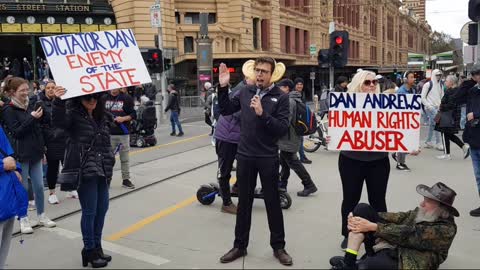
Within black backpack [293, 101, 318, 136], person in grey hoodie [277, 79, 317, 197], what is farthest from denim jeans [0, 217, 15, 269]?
black backpack [293, 101, 318, 136]

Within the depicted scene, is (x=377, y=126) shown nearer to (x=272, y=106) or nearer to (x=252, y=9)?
(x=272, y=106)

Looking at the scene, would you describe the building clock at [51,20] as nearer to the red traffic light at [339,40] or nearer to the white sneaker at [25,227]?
the red traffic light at [339,40]

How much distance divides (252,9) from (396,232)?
3364 centimetres

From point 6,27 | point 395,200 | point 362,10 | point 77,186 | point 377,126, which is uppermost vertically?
point 362,10

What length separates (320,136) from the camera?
12.0 m

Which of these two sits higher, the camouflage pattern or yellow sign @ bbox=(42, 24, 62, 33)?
yellow sign @ bbox=(42, 24, 62, 33)

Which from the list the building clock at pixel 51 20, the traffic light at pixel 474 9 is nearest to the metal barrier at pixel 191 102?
the building clock at pixel 51 20

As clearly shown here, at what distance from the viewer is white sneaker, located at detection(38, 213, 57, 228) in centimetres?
600

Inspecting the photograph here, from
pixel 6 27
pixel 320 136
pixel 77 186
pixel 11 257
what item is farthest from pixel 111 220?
pixel 6 27

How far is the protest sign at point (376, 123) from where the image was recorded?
495cm

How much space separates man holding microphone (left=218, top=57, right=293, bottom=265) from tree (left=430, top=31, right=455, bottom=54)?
116 metres

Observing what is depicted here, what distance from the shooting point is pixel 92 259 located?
4.68m

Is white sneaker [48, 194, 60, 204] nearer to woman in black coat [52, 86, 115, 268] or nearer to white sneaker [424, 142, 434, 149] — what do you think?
woman in black coat [52, 86, 115, 268]

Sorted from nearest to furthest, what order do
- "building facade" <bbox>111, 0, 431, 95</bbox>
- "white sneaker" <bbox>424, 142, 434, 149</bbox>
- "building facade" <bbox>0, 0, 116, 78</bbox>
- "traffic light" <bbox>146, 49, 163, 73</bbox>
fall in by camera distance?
"white sneaker" <bbox>424, 142, 434, 149</bbox> < "traffic light" <bbox>146, 49, 163, 73</bbox> < "building facade" <bbox>0, 0, 116, 78</bbox> < "building facade" <bbox>111, 0, 431, 95</bbox>
